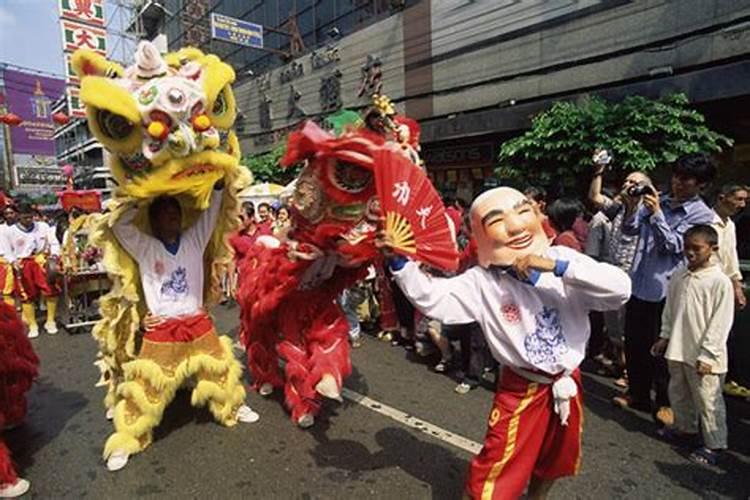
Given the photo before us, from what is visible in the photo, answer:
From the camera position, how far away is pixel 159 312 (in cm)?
319

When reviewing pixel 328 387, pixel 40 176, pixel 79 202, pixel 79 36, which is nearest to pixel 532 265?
pixel 328 387

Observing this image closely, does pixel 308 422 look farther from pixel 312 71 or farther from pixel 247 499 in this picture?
pixel 312 71

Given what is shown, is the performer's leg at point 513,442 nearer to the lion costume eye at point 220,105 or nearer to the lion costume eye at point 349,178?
the lion costume eye at point 349,178

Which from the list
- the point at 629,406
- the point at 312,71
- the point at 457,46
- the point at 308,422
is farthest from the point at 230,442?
the point at 312,71

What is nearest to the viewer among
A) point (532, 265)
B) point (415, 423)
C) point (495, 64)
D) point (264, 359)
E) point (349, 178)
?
point (532, 265)

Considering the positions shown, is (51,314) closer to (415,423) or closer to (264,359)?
(264,359)

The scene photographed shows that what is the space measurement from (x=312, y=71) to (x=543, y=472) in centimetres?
1743

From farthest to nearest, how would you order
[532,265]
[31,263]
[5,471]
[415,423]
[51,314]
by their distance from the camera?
[51,314] < [31,263] < [415,423] < [5,471] < [532,265]

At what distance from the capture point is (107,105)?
274 cm

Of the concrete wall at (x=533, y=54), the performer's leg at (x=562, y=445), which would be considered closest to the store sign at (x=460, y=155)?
the concrete wall at (x=533, y=54)

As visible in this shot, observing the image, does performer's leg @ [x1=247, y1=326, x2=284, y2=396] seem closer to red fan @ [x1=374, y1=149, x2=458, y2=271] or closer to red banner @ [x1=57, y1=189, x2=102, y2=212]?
red fan @ [x1=374, y1=149, x2=458, y2=271]

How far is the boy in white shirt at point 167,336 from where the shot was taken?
3076mm

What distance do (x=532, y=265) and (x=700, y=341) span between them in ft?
6.15

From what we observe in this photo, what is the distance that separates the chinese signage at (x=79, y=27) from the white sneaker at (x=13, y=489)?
51.6 feet
